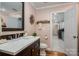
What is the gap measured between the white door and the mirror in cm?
57

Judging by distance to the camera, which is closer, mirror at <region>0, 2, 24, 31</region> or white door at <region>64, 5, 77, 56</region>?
mirror at <region>0, 2, 24, 31</region>

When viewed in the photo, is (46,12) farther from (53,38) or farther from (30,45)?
(30,45)

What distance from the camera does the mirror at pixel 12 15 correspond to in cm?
112

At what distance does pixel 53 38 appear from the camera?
120cm

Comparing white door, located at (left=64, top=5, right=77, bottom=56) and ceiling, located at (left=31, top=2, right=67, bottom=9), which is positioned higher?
ceiling, located at (left=31, top=2, right=67, bottom=9)

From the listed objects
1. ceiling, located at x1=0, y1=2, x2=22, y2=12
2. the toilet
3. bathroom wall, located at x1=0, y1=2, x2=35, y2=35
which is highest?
ceiling, located at x1=0, y1=2, x2=22, y2=12

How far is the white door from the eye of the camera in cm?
122

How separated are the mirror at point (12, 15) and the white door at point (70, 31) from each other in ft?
1.86

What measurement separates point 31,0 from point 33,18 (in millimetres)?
217

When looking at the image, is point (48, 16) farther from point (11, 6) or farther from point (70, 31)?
point (11, 6)

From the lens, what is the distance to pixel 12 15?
1.17 meters

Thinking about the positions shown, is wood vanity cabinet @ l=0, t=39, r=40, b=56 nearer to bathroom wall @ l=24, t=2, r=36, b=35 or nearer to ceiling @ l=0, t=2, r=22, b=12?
bathroom wall @ l=24, t=2, r=36, b=35

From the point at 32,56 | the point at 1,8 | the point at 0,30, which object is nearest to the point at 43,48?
the point at 32,56

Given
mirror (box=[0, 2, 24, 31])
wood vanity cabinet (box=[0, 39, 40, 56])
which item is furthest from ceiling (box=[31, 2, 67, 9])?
wood vanity cabinet (box=[0, 39, 40, 56])
